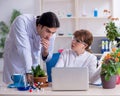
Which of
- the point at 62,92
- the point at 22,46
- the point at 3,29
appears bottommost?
the point at 62,92

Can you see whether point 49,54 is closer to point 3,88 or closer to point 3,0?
point 3,88

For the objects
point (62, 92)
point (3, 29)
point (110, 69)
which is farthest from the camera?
point (3, 29)

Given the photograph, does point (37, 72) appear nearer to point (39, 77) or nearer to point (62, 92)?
point (39, 77)

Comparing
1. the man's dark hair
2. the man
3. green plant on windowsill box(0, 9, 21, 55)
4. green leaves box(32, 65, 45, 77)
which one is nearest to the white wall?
green plant on windowsill box(0, 9, 21, 55)

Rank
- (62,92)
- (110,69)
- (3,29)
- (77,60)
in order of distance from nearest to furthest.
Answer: (62,92) → (110,69) → (77,60) → (3,29)

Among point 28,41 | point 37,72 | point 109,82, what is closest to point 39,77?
point 37,72

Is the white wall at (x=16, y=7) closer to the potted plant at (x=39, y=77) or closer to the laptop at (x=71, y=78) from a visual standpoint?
the potted plant at (x=39, y=77)

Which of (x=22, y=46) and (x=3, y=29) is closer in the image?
(x=22, y=46)

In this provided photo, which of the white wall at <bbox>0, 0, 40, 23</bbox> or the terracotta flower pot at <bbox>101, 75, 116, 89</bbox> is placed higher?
the white wall at <bbox>0, 0, 40, 23</bbox>

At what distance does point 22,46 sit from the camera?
7.67 ft

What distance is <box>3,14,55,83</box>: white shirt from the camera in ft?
7.68

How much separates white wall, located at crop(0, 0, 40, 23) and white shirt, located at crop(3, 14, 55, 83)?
2700mm

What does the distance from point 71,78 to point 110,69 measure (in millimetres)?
328

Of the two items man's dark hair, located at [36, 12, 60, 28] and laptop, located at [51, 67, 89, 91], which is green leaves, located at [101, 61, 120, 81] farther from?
man's dark hair, located at [36, 12, 60, 28]
